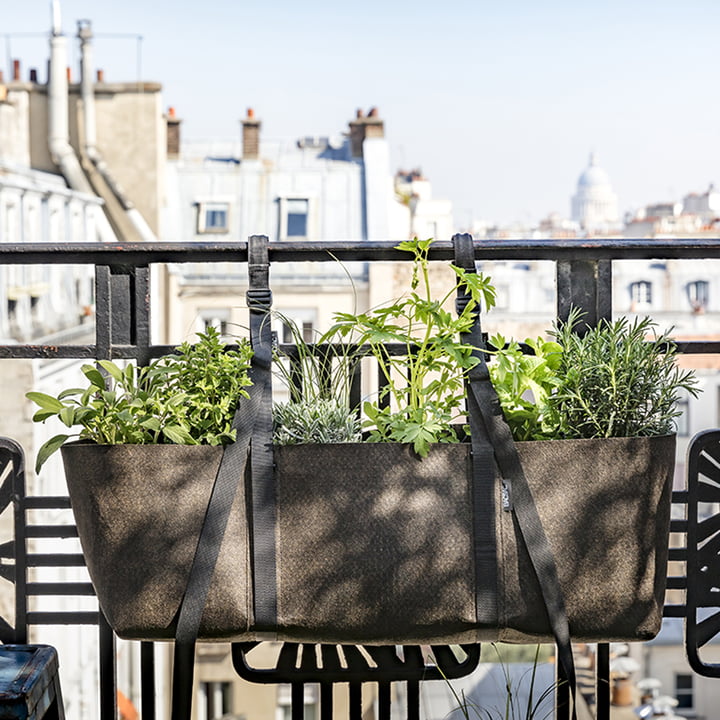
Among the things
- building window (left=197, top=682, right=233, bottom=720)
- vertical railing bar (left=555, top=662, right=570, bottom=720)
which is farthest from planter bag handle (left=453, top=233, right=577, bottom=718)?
building window (left=197, top=682, right=233, bottom=720)

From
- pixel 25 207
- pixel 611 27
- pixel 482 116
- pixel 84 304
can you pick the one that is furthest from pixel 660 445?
pixel 611 27

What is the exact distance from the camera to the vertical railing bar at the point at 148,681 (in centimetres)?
149

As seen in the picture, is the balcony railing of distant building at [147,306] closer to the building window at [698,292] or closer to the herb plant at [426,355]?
the herb plant at [426,355]

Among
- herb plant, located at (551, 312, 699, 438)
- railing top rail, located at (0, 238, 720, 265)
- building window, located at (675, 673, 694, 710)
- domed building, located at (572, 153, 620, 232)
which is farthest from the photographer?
domed building, located at (572, 153, 620, 232)

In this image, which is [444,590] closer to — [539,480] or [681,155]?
[539,480]

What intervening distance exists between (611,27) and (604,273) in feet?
153

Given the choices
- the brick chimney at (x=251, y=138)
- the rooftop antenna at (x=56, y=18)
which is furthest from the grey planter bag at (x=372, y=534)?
the brick chimney at (x=251, y=138)

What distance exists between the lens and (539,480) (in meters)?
1.22

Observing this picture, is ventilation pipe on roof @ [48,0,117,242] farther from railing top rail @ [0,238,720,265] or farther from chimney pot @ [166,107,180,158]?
railing top rail @ [0,238,720,265]

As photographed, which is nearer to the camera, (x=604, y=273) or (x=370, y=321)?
(x=370, y=321)

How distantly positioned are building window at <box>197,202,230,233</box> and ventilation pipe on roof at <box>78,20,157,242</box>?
142cm

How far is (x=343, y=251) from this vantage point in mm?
1474

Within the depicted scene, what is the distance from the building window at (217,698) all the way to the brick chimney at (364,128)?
8.42 meters

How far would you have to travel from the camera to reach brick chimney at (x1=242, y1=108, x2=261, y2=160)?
17438mm
